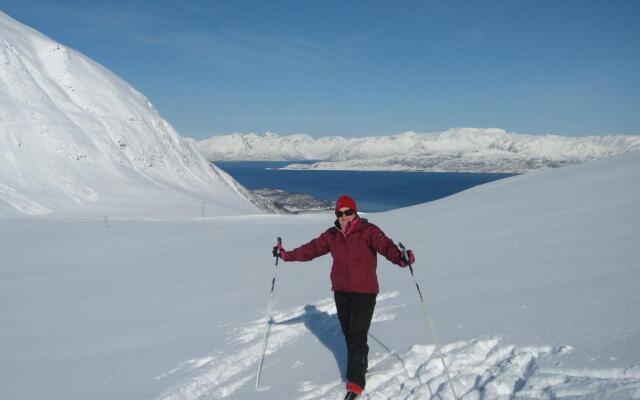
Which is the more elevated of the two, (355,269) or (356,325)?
→ (355,269)

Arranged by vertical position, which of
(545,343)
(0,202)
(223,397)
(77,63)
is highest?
(77,63)

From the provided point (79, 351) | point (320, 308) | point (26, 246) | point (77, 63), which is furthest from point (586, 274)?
point (77, 63)

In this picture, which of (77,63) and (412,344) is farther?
(77,63)

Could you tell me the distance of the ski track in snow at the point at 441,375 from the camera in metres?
3.80

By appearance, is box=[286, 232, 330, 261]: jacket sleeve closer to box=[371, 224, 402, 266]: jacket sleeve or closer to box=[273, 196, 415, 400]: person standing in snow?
box=[273, 196, 415, 400]: person standing in snow

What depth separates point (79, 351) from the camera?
6570 mm

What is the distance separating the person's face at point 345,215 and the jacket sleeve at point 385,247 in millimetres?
234

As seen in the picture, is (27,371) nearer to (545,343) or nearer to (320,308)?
(320,308)

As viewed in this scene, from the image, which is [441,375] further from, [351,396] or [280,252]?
[280,252]

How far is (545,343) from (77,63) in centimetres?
7094

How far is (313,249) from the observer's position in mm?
5285

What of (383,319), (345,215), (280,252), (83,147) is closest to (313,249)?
(280,252)

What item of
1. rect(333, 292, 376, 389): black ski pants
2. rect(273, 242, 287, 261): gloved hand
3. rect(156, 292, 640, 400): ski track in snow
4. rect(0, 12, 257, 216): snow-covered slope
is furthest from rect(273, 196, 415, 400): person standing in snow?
rect(0, 12, 257, 216): snow-covered slope

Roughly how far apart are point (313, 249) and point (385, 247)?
90 cm
